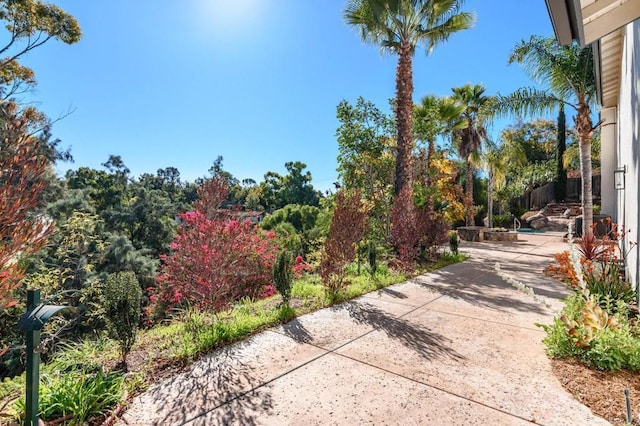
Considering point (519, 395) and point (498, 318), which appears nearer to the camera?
point (519, 395)

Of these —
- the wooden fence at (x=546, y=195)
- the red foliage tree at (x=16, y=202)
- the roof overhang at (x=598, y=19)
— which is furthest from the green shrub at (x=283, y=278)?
the wooden fence at (x=546, y=195)

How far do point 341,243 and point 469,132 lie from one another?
14054mm

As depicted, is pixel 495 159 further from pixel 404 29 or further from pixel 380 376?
pixel 380 376

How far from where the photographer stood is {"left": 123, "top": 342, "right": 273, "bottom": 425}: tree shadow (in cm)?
238

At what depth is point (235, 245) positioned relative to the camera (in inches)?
Result: 174

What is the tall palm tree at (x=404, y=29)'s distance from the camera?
9.30 m

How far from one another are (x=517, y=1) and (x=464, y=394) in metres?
6.87

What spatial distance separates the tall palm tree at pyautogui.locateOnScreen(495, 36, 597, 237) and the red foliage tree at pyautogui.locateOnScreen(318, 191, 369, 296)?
655 cm

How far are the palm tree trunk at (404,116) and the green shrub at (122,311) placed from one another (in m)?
7.33

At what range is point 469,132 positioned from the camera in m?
16.5

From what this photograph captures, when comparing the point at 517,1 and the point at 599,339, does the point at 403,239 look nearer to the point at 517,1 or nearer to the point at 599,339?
the point at 599,339

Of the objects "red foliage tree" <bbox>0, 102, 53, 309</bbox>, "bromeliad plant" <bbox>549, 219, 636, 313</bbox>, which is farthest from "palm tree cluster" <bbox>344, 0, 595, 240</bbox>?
"red foliage tree" <bbox>0, 102, 53, 309</bbox>

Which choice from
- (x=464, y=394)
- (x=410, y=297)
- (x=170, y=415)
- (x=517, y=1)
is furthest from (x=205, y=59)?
(x=464, y=394)

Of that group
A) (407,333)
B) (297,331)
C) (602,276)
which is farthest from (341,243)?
(602,276)
